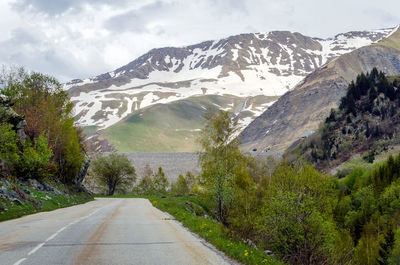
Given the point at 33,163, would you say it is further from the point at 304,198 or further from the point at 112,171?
the point at 112,171

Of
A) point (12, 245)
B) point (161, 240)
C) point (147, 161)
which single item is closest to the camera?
point (12, 245)

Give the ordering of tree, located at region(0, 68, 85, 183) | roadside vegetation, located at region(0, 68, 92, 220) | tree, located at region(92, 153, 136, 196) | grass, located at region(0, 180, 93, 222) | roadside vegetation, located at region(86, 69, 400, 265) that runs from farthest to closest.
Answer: tree, located at region(92, 153, 136, 196), tree, located at region(0, 68, 85, 183), roadside vegetation, located at region(0, 68, 92, 220), grass, located at region(0, 180, 93, 222), roadside vegetation, located at region(86, 69, 400, 265)

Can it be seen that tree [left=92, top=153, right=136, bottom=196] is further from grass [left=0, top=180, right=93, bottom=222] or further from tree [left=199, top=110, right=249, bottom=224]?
tree [left=199, top=110, right=249, bottom=224]

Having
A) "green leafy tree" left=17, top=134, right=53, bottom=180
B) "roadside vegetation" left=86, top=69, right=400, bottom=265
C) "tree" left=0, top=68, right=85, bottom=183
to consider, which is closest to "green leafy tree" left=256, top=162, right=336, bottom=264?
"roadside vegetation" left=86, top=69, right=400, bottom=265

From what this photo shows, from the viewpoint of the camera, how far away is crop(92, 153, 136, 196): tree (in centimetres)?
8269

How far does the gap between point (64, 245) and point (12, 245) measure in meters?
1.75

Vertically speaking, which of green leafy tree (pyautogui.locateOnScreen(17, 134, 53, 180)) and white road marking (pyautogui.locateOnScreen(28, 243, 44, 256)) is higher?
green leafy tree (pyautogui.locateOnScreen(17, 134, 53, 180))

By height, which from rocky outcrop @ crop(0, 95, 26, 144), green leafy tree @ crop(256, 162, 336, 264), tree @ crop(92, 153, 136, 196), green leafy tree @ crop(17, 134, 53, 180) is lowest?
tree @ crop(92, 153, 136, 196)

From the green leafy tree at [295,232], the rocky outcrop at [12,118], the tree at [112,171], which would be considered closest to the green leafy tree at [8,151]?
the rocky outcrop at [12,118]

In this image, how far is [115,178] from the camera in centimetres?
→ 8506

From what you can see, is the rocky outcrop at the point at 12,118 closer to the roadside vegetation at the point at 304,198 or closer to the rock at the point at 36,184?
the rock at the point at 36,184

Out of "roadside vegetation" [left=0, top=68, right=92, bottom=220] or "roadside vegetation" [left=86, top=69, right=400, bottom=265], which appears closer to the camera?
"roadside vegetation" [left=86, top=69, right=400, bottom=265]

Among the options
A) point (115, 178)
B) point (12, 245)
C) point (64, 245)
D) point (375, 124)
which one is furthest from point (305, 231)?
point (375, 124)

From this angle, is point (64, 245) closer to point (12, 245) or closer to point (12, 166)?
point (12, 245)
